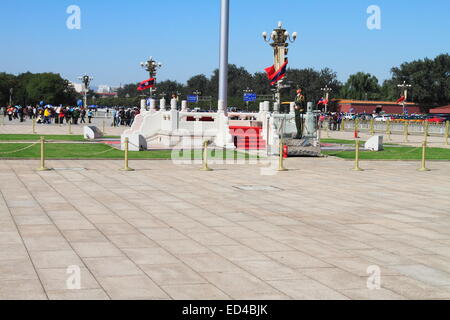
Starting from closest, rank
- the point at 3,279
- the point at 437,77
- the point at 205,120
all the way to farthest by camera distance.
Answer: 1. the point at 3,279
2. the point at 205,120
3. the point at 437,77

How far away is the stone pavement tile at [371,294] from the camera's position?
20.9ft

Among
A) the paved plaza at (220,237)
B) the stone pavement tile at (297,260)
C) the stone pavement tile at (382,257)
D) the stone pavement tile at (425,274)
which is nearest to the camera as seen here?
the paved plaza at (220,237)

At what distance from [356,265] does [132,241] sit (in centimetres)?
328

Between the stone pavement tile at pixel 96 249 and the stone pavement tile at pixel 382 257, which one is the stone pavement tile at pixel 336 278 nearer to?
the stone pavement tile at pixel 382 257

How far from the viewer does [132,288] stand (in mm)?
6520

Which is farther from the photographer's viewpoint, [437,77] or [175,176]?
[437,77]

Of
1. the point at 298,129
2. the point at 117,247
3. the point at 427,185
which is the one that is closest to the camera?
the point at 117,247

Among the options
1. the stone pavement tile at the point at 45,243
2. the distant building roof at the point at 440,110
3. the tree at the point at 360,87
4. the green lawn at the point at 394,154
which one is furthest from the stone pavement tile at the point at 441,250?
the tree at the point at 360,87

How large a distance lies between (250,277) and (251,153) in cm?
1863

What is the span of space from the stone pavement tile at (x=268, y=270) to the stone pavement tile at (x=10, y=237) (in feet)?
10.9

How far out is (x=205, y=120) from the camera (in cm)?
3097

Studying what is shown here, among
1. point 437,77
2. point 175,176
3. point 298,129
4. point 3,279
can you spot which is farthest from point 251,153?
point 437,77

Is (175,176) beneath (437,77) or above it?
beneath
